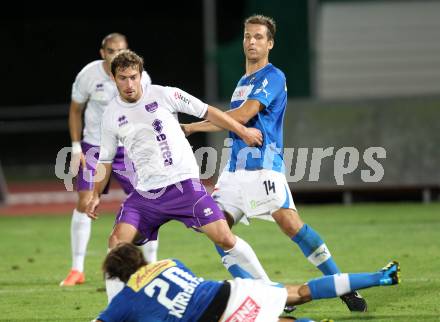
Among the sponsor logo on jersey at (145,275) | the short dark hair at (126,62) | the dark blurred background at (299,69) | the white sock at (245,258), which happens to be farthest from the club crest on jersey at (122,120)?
the dark blurred background at (299,69)

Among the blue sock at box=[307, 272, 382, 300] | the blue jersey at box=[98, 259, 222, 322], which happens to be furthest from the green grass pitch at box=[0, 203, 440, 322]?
the blue jersey at box=[98, 259, 222, 322]

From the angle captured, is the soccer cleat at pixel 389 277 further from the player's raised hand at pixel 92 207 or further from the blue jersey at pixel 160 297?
the player's raised hand at pixel 92 207

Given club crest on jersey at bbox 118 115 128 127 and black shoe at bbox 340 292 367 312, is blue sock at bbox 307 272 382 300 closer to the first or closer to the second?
black shoe at bbox 340 292 367 312

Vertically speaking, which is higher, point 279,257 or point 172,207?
point 172,207

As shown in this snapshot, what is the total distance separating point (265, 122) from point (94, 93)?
257 centimetres

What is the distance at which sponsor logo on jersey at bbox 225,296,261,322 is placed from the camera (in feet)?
20.1

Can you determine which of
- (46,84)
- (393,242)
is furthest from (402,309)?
(46,84)

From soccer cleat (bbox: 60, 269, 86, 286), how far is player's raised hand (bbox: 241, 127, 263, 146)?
291 centimetres

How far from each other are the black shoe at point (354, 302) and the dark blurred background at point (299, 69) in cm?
801

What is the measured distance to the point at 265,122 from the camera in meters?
7.79

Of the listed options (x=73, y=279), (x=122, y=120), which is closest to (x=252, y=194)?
(x=122, y=120)

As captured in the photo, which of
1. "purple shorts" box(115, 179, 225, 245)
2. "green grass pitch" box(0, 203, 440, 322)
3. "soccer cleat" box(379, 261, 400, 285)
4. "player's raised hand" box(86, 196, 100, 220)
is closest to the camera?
"soccer cleat" box(379, 261, 400, 285)

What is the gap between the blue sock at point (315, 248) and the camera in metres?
7.68

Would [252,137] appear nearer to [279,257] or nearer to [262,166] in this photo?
[262,166]
